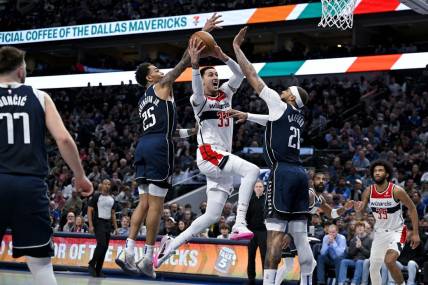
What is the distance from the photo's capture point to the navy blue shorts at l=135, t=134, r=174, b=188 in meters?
8.41

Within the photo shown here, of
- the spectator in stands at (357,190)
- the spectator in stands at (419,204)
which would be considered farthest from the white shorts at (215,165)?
the spectator in stands at (357,190)

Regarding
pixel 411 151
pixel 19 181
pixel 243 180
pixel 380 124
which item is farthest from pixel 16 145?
pixel 380 124

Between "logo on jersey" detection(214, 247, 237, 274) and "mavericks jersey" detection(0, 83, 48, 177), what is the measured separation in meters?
10.00

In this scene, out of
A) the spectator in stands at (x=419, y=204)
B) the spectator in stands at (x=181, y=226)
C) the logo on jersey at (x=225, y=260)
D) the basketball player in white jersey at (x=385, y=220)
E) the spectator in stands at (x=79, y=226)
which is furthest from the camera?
the spectator in stands at (x=79, y=226)

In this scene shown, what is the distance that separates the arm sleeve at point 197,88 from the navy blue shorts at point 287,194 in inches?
46.3

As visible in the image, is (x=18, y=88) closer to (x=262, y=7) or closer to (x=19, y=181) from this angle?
(x=19, y=181)

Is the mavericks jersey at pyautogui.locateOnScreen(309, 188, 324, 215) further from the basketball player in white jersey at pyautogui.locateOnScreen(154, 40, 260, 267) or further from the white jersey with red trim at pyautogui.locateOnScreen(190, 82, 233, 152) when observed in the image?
the white jersey with red trim at pyautogui.locateOnScreen(190, 82, 233, 152)

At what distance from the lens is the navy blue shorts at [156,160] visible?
841 centimetres

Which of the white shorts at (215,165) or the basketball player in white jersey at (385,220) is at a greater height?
the white shorts at (215,165)

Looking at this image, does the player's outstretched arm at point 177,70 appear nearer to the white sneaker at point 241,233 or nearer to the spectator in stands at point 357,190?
the white sneaker at point 241,233

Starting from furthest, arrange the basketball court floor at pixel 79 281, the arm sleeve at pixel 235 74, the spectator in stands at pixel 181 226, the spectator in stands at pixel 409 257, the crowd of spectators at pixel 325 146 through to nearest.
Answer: the spectator in stands at pixel 181 226
the crowd of spectators at pixel 325 146
the spectator in stands at pixel 409 257
the basketball court floor at pixel 79 281
the arm sleeve at pixel 235 74

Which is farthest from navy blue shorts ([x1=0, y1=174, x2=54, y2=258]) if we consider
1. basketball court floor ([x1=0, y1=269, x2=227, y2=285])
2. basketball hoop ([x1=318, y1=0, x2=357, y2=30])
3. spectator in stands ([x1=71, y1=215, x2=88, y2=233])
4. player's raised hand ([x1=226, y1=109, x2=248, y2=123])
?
spectator in stands ([x1=71, y1=215, x2=88, y2=233])

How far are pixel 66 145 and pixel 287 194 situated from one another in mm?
3698

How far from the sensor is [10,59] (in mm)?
5715
